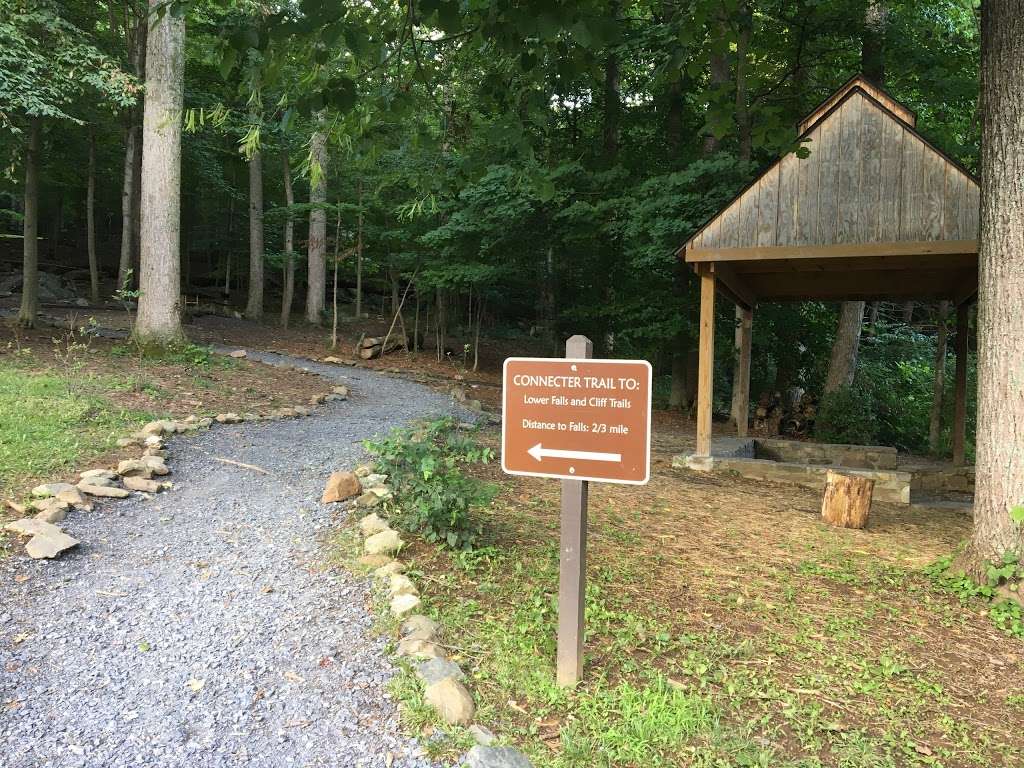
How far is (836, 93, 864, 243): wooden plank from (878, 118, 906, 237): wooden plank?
0.78 ft

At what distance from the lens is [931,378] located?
16.0m

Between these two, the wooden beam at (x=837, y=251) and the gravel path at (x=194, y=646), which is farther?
the wooden beam at (x=837, y=251)

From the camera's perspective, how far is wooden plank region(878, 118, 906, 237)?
6.90 metres

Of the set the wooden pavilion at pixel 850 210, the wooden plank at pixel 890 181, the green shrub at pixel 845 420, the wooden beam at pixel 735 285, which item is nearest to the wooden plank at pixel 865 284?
the wooden beam at pixel 735 285

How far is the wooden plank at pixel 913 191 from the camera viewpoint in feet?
22.3

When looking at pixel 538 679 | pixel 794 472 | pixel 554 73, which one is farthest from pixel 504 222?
pixel 538 679

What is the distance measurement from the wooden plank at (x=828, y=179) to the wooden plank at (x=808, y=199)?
0.13ft

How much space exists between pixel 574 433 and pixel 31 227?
13.6 meters

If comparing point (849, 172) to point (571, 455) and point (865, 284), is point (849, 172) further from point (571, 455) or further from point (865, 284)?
point (571, 455)

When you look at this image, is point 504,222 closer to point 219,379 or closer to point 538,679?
point 219,379

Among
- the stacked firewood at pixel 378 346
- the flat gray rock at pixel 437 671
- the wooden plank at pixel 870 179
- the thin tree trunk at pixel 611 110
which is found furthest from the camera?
the stacked firewood at pixel 378 346

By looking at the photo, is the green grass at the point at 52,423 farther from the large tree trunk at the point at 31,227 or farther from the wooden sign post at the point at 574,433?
the large tree trunk at the point at 31,227

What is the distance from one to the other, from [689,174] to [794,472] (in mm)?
4995

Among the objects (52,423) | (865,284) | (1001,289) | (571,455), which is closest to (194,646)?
(571,455)
